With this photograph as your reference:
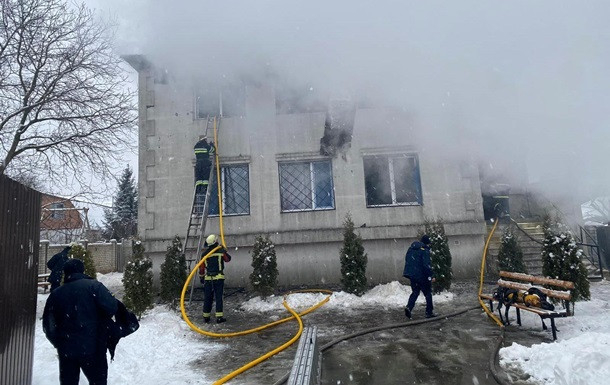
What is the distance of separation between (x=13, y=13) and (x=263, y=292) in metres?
8.28

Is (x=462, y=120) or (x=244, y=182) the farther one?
(x=244, y=182)

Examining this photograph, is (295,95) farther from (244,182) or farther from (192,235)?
(192,235)

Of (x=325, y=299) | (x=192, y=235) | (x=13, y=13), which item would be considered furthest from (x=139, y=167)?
(x=325, y=299)

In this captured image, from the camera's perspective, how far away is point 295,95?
941 centimetres

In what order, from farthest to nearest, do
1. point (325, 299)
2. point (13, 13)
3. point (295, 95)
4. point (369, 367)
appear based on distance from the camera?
point (295, 95), point (13, 13), point (325, 299), point (369, 367)

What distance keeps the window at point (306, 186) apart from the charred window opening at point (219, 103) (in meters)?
1.85

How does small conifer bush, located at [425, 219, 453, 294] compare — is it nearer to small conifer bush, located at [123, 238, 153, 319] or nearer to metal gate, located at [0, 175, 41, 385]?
small conifer bush, located at [123, 238, 153, 319]

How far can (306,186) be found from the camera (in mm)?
9797

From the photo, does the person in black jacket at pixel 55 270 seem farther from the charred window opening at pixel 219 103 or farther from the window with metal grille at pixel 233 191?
the charred window opening at pixel 219 103

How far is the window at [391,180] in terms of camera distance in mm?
9734

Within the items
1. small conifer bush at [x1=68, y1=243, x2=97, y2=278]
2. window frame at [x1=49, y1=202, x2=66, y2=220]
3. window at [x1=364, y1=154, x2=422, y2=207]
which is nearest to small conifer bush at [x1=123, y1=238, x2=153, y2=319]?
small conifer bush at [x1=68, y1=243, x2=97, y2=278]

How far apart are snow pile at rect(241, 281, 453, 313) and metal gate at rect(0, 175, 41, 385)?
4.62 m

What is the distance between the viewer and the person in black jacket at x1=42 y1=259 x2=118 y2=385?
3.04 meters

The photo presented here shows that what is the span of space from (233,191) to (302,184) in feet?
5.79
